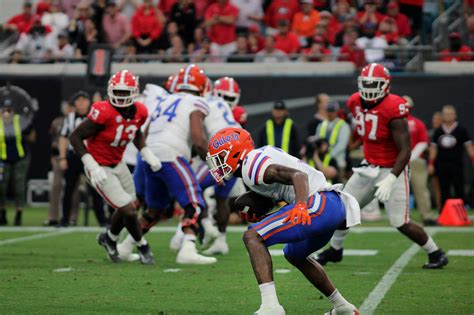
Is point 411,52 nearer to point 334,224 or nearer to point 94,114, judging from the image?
point 94,114

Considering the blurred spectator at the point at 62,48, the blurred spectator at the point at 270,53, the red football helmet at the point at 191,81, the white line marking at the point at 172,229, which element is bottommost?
the white line marking at the point at 172,229

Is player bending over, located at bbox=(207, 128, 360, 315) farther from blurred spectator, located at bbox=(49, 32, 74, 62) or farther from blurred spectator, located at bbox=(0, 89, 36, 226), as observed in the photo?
blurred spectator, located at bbox=(49, 32, 74, 62)

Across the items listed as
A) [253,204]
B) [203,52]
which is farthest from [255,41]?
[253,204]

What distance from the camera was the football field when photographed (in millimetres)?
6957

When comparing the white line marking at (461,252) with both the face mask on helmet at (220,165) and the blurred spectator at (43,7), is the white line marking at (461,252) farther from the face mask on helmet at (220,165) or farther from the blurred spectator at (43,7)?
the blurred spectator at (43,7)

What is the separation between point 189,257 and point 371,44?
28.1ft

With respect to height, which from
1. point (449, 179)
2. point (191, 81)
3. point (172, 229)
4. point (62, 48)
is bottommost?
point (172, 229)

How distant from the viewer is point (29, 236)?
40.8ft

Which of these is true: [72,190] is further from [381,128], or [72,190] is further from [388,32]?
[388,32]

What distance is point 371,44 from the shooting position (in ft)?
56.2

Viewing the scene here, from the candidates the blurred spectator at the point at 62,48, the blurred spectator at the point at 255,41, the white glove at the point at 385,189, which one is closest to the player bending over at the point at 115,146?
the white glove at the point at 385,189

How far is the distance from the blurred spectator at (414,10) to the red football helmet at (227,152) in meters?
12.2

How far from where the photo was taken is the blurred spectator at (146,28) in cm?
1798

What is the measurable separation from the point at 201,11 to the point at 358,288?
37.8ft
